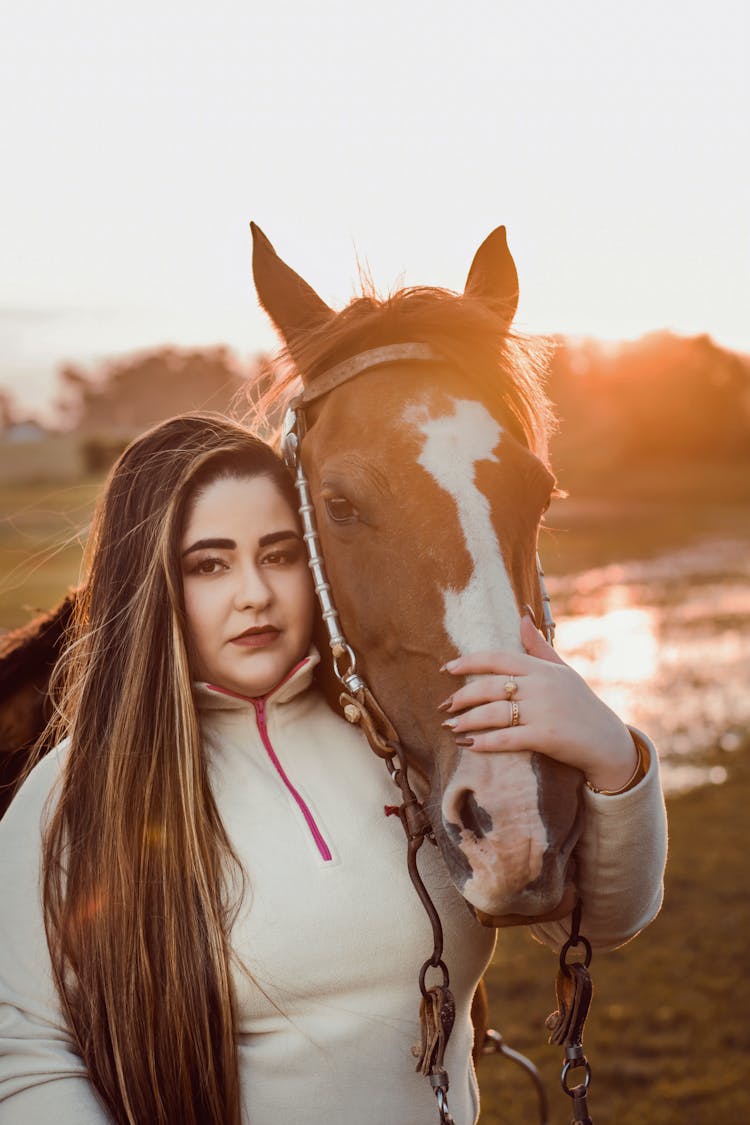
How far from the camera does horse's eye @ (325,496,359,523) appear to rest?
2.28 metres

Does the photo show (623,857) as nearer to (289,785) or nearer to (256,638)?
(289,785)

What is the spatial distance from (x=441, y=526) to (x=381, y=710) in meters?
0.44

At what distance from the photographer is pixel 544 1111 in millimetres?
3236

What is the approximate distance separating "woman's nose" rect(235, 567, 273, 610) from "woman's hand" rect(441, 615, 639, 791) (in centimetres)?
54

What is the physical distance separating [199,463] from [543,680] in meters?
1.01

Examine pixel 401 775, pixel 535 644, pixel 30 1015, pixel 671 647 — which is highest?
pixel 535 644

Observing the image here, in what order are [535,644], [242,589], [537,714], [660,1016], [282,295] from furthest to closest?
[660,1016], [282,295], [242,589], [535,644], [537,714]

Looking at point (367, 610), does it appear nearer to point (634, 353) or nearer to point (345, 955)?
point (345, 955)

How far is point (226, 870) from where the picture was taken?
2.22 meters

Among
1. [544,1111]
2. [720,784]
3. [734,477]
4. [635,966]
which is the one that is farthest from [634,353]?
[544,1111]

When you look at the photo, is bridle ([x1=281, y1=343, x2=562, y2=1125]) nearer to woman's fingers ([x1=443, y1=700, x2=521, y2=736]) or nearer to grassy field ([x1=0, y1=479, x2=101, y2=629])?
woman's fingers ([x1=443, y1=700, x2=521, y2=736])

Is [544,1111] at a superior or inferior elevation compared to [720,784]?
superior

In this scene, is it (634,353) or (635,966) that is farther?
(634,353)

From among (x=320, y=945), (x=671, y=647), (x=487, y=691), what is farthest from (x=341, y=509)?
(x=671, y=647)
